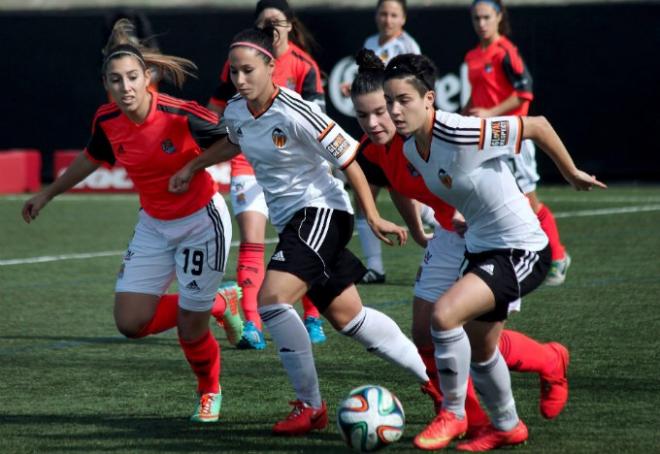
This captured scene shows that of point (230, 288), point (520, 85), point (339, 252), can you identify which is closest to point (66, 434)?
point (339, 252)

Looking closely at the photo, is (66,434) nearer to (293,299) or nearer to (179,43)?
(293,299)

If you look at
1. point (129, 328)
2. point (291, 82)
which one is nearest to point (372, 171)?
point (129, 328)

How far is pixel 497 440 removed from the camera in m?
5.66

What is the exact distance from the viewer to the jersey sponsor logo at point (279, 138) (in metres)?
6.18

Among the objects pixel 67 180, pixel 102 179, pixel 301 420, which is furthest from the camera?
pixel 102 179

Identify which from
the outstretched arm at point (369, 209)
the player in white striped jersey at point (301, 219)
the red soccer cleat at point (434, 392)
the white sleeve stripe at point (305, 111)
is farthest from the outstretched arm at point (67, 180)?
the red soccer cleat at point (434, 392)

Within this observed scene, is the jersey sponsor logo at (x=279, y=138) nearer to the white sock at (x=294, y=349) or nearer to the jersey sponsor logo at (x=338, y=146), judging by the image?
the jersey sponsor logo at (x=338, y=146)

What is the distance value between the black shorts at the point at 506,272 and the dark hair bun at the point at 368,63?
106cm

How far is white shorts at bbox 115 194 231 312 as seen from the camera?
21.6 feet

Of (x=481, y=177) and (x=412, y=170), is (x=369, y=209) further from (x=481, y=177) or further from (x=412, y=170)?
(x=481, y=177)

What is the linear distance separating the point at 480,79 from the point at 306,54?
280cm

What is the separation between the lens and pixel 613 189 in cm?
1662

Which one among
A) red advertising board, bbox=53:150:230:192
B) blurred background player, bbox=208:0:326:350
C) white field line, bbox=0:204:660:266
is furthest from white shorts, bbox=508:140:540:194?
red advertising board, bbox=53:150:230:192

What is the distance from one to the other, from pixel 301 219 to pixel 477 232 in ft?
2.90
